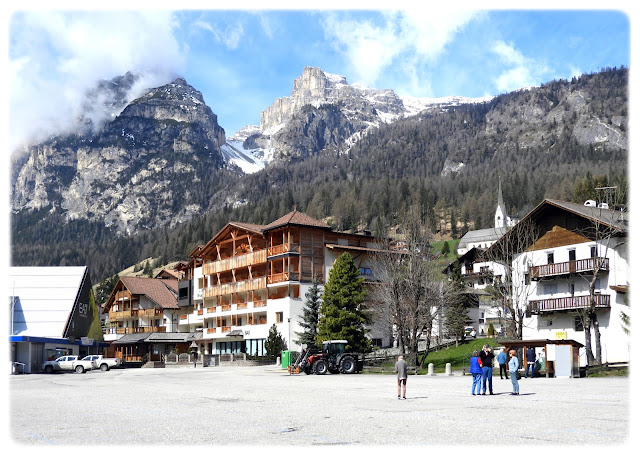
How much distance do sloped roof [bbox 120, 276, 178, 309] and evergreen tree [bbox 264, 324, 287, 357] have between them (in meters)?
31.5

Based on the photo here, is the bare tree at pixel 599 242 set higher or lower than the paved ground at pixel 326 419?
higher

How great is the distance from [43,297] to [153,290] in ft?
93.3

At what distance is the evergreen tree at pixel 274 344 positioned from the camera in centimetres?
6819

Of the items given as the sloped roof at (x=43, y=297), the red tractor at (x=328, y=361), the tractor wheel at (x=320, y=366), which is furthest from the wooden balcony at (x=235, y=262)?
the tractor wheel at (x=320, y=366)

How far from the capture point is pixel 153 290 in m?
102

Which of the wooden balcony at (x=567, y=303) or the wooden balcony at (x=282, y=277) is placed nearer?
the wooden balcony at (x=567, y=303)

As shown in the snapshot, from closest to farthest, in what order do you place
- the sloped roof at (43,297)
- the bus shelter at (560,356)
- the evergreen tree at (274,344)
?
the bus shelter at (560,356) → the evergreen tree at (274,344) → the sloped roof at (43,297)

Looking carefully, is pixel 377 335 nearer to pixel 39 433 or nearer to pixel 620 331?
pixel 620 331

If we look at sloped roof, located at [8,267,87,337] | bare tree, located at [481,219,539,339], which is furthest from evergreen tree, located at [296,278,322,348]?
sloped roof, located at [8,267,87,337]

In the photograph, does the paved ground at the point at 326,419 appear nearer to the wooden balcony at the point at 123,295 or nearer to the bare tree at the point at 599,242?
the bare tree at the point at 599,242

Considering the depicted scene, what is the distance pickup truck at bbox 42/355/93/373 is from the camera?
61.2 m

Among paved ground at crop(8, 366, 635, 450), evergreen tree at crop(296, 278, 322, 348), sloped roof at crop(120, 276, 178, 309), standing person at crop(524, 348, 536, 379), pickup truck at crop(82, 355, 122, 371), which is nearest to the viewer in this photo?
paved ground at crop(8, 366, 635, 450)

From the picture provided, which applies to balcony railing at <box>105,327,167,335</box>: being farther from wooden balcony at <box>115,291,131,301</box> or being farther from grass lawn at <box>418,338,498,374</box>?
grass lawn at <box>418,338,498,374</box>

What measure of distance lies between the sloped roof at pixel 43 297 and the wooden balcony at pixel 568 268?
47.6 m
